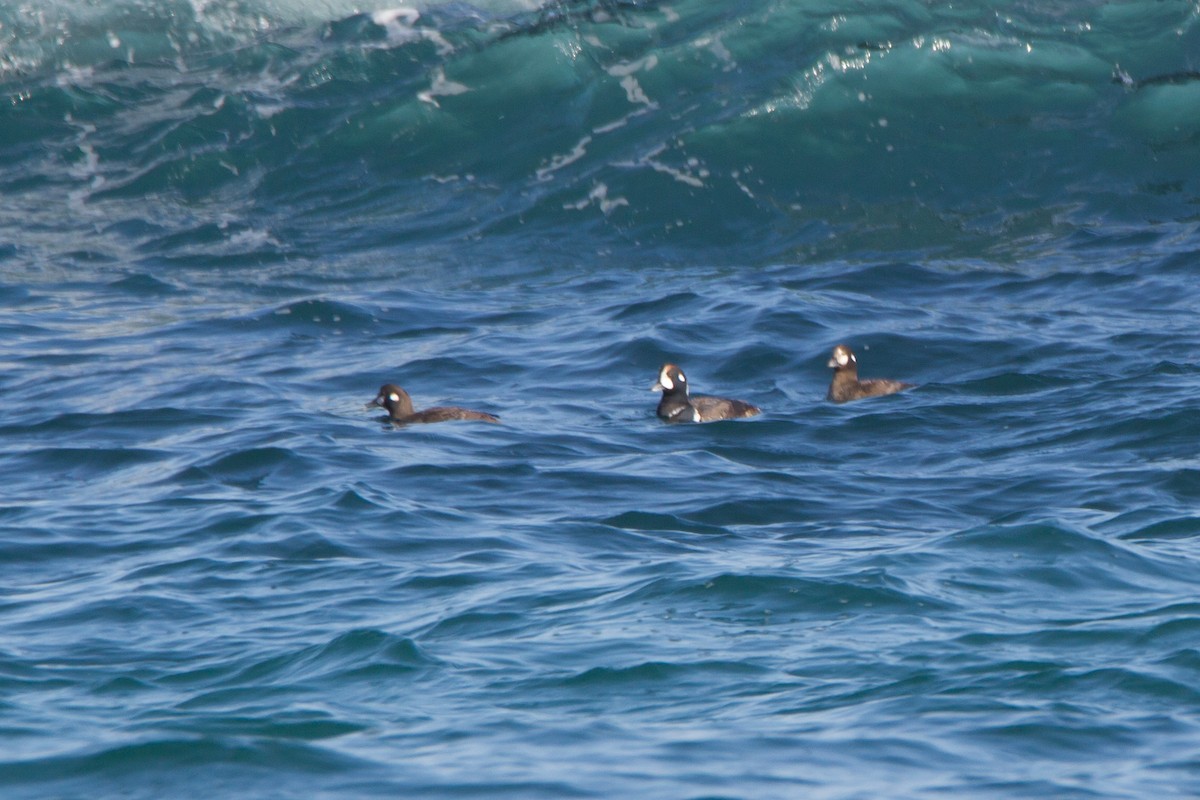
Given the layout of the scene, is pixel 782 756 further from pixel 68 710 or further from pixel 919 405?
pixel 919 405

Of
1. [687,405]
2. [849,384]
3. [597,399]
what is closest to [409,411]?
[597,399]

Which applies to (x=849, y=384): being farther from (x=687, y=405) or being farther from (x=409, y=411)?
(x=409, y=411)

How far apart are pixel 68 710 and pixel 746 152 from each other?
14.6m

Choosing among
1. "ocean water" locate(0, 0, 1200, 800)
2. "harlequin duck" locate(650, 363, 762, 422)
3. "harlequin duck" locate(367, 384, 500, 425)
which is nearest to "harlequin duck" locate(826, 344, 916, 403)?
"ocean water" locate(0, 0, 1200, 800)

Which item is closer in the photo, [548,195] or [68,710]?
[68,710]

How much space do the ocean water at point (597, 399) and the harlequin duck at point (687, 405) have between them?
1.05 feet

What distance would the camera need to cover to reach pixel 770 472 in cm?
1042

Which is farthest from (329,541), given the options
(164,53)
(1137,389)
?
(164,53)

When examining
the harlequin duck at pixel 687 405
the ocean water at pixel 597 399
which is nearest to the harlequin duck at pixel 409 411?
the ocean water at pixel 597 399

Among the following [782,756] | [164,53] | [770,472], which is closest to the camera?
[782,756]

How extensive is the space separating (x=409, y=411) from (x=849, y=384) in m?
3.39

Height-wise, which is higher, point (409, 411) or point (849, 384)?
point (849, 384)

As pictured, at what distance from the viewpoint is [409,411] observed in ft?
41.3

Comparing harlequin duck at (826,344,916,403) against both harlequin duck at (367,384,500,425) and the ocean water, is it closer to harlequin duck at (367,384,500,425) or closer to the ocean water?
the ocean water
